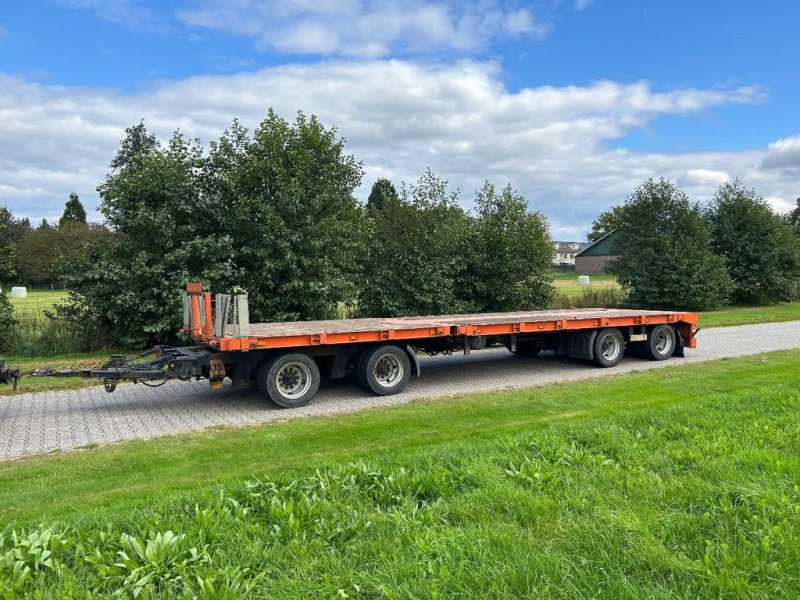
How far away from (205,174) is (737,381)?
12.0 metres

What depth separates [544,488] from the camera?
452cm

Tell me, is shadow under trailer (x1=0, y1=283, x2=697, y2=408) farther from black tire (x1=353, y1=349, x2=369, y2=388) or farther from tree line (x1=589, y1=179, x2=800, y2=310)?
tree line (x1=589, y1=179, x2=800, y2=310)

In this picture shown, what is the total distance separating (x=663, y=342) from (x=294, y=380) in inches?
327

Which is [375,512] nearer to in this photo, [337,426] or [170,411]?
[337,426]

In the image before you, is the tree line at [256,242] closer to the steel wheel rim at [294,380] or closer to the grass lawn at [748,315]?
the steel wheel rim at [294,380]

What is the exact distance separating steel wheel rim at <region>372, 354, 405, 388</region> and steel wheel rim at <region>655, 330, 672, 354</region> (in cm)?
625

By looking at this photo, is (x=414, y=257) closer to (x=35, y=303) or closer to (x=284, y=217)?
(x=284, y=217)

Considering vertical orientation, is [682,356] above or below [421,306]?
below

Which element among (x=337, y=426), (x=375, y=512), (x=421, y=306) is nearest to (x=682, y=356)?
(x=421, y=306)

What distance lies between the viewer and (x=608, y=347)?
12414 millimetres

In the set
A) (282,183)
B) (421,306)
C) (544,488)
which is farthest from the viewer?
(421,306)

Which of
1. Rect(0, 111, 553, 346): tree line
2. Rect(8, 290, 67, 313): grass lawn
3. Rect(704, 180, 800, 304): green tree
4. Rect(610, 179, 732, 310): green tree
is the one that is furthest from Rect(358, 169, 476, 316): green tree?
Rect(704, 180, 800, 304): green tree

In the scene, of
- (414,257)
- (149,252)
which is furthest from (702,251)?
(149,252)

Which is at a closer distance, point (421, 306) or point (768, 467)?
point (768, 467)
